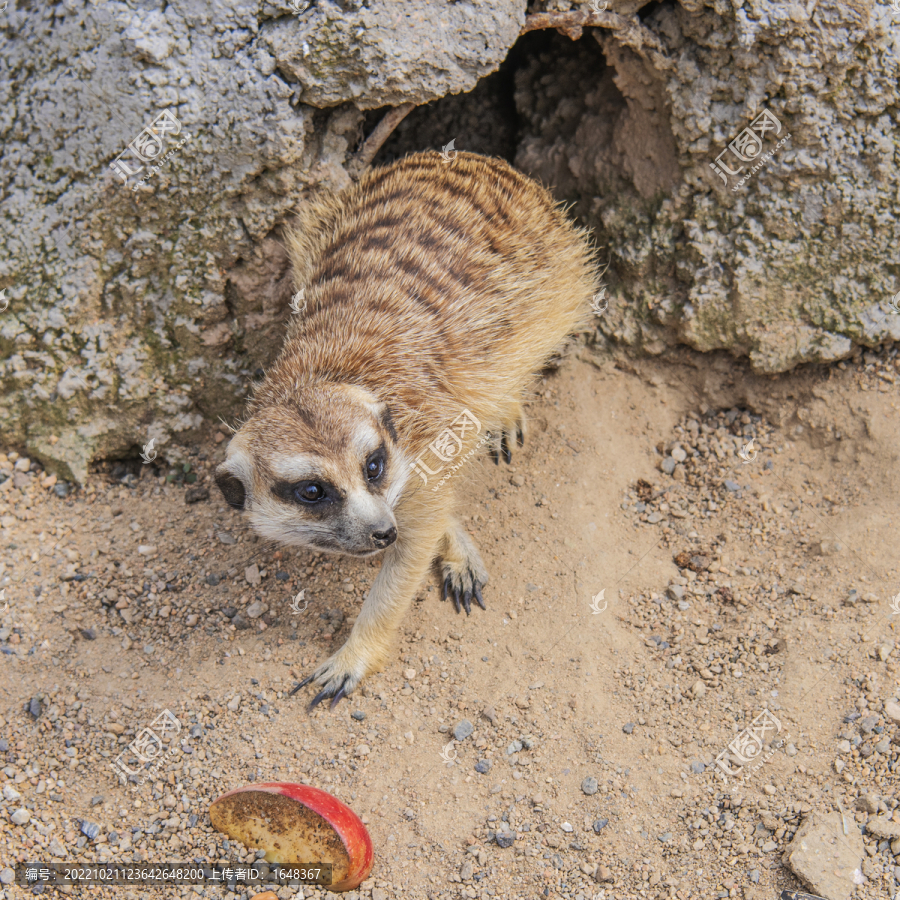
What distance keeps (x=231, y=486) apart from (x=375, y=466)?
60 cm

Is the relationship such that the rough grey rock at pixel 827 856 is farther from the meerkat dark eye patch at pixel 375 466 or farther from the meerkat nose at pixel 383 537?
the meerkat dark eye patch at pixel 375 466

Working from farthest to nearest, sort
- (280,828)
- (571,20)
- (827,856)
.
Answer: (571,20), (280,828), (827,856)

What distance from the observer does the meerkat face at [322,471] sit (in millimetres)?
2721

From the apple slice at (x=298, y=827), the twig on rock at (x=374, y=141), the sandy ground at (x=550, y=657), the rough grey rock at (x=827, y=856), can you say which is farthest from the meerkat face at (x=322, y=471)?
the rough grey rock at (x=827, y=856)

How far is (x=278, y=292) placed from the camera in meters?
3.86

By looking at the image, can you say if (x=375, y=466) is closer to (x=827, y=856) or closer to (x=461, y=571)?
(x=461, y=571)

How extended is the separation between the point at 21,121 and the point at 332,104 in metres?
1.40

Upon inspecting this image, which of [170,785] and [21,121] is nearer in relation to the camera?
[170,785]

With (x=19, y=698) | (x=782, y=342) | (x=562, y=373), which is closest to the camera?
(x=19, y=698)

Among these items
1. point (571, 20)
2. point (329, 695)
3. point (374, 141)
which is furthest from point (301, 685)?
point (571, 20)

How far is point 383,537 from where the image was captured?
2.71 metres

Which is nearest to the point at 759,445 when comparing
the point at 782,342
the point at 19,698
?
the point at 782,342

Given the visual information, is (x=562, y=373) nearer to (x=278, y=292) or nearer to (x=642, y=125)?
(x=642, y=125)

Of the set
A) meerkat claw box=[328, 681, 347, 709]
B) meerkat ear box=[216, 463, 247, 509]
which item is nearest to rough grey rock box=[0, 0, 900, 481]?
meerkat ear box=[216, 463, 247, 509]
